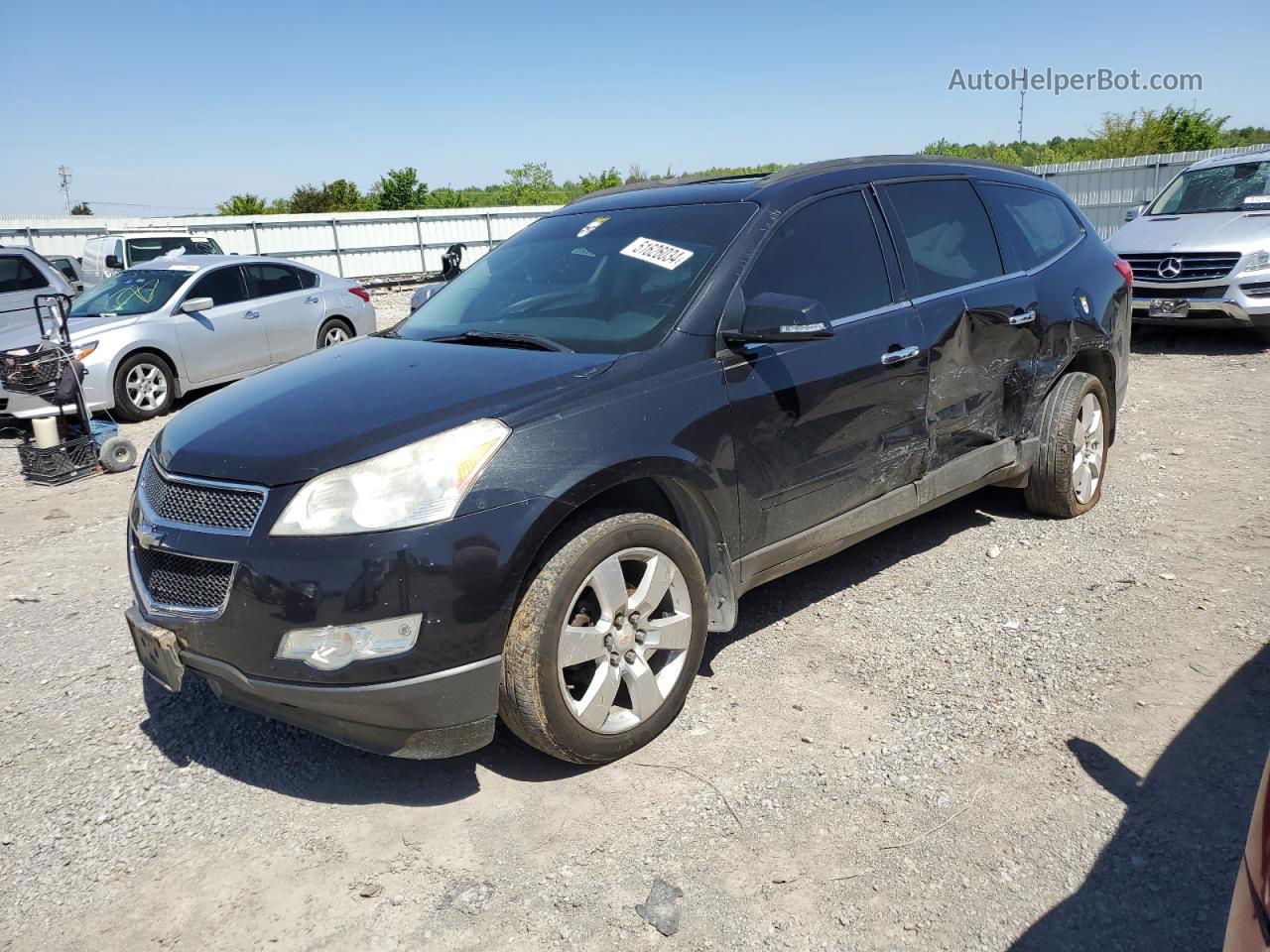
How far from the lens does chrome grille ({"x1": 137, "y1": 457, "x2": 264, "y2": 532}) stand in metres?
2.74

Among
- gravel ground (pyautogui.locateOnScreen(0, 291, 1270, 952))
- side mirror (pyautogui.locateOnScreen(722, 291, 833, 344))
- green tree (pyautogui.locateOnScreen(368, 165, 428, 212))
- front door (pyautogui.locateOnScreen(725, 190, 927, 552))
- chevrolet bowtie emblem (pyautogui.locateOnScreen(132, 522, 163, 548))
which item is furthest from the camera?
green tree (pyautogui.locateOnScreen(368, 165, 428, 212))

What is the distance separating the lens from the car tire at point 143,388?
9.47m

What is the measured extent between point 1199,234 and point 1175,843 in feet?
30.2

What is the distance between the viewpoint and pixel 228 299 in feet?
35.2

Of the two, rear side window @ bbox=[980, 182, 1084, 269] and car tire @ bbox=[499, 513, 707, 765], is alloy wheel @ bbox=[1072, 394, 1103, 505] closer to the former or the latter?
rear side window @ bbox=[980, 182, 1084, 269]

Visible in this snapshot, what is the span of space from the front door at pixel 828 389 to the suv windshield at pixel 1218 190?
8.56 meters

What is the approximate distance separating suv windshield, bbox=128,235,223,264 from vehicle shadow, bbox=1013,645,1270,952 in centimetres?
1854

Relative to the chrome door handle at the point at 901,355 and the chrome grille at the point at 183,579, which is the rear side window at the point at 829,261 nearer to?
the chrome door handle at the point at 901,355

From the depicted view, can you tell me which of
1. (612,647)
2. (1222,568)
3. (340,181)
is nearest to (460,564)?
(612,647)

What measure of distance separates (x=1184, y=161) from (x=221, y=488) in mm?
20487

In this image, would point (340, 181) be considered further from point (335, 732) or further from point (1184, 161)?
point (335, 732)

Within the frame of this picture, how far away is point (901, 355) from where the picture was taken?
12.9ft

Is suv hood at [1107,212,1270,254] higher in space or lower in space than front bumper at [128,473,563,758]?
higher

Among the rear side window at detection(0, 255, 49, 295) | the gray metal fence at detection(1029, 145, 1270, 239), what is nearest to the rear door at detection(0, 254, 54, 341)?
the rear side window at detection(0, 255, 49, 295)
